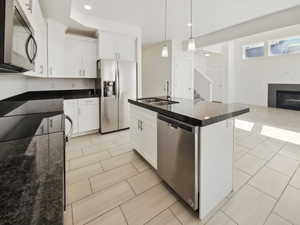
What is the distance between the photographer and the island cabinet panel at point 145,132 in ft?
7.01

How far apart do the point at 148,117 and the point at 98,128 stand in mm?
2265

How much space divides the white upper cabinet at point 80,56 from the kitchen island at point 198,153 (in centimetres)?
271

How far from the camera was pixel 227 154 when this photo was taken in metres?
1.70

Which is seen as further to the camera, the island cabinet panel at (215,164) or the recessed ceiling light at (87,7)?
the recessed ceiling light at (87,7)

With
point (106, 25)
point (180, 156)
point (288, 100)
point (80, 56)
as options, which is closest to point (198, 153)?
point (180, 156)

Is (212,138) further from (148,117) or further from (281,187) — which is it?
(281,187)

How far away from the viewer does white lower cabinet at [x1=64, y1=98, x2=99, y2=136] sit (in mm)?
3600

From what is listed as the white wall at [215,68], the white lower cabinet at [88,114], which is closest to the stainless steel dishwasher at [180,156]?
the white lower cabinet at [88,114]

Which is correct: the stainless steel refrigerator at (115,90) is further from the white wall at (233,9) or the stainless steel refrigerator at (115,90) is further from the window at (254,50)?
the window at (254,50)

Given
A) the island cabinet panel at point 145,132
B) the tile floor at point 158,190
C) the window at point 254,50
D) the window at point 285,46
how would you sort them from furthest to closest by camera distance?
the window at point 254,50 < the window at point 285,46 < the island cabinet panel at point 145,132 < the tile floor at point 158,190

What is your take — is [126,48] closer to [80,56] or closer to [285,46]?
[80,56]

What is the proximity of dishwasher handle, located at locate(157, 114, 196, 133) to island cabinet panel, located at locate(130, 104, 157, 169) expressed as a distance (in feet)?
0.73

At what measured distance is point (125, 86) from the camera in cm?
412

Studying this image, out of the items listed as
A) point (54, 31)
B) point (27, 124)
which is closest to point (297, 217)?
point (27, 124)
